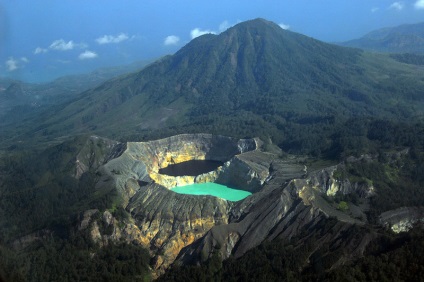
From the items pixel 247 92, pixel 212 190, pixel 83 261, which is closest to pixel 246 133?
pixel 212 190

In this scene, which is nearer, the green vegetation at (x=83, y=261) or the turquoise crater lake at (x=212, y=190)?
the green vegetation at (x=83, y=261)

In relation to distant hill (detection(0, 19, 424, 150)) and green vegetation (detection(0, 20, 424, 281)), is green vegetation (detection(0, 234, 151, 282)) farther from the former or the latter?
distant hill (detection(0, 19, 424, 150))

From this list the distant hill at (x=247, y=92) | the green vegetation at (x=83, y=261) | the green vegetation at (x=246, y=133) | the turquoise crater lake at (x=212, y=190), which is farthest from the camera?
the distant hill at (x=247, y=92)

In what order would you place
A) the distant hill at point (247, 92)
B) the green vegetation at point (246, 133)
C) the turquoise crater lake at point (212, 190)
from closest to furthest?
the green vegetation at point (246, 133) < the turquoise crater lake at point (212, 190) < the distant hill at point (247, 92)

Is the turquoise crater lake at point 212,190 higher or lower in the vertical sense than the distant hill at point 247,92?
lower

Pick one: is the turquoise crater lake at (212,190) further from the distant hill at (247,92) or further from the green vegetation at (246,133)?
the distant hill at (247,92)

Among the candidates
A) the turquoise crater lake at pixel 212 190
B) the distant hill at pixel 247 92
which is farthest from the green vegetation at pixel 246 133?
the turquoise crater lake at pixel 212 190
